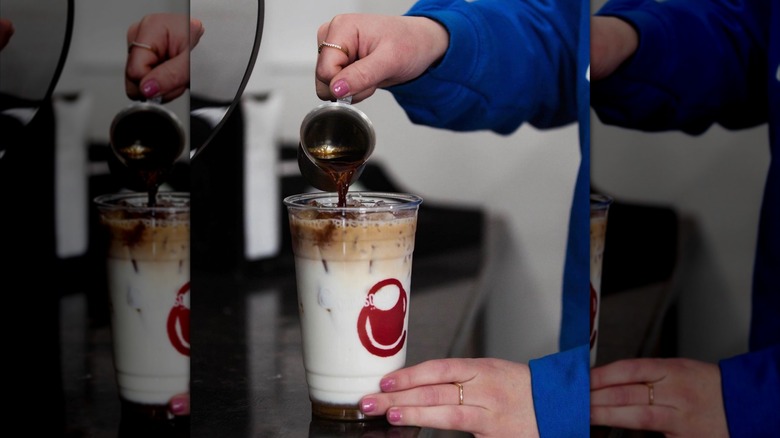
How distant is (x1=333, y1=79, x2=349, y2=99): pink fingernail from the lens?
66cm

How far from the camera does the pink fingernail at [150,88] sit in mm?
671

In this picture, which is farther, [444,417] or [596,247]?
[596,247]

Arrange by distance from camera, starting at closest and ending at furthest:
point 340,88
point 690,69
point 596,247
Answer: point 340,88 → point 596,247 → point 690,69

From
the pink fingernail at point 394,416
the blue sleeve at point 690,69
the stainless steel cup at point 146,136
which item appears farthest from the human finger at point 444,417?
the blue sleeve at point 690,69

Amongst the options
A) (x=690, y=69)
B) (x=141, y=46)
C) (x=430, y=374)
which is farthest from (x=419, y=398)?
(x=690, y=69)

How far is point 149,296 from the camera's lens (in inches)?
27.3

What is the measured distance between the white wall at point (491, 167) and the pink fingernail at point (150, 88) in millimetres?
75

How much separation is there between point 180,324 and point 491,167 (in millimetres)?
294

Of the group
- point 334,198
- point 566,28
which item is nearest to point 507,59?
A: point 566,28

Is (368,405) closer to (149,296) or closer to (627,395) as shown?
(149,296)

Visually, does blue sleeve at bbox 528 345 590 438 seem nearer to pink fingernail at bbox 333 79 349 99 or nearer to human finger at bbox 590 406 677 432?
human finger at bbox 590 406 677 432

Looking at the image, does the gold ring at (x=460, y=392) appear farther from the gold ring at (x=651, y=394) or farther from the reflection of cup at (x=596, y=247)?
the gold ring at (x=651, y=394)

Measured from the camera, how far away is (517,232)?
739mm

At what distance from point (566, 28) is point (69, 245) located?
45cm
